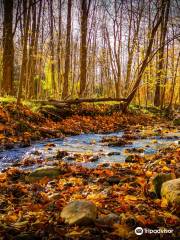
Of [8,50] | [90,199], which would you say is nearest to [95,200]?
[90,199]

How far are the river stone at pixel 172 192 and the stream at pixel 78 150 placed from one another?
3.11m

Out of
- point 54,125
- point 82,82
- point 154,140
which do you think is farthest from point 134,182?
point 82,82

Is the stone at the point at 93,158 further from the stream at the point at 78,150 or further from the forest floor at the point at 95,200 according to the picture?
the forest floor at the point at 95,200

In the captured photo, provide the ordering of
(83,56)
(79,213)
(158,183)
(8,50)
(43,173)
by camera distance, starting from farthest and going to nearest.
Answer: (83,56) < (8,50) < (43,173) < (158,183) < (79,213)

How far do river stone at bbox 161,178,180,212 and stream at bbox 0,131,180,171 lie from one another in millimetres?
3105

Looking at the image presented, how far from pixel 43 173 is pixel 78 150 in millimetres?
3325

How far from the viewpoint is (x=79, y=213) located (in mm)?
4316

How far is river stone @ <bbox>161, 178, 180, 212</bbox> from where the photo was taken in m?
4.61

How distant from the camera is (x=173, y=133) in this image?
553 inches

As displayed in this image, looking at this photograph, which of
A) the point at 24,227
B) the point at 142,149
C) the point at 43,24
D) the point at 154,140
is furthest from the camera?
the point at 43,24

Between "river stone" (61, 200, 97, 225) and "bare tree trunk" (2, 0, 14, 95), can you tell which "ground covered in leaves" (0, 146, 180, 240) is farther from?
"bare tree trunk" (2, 0, 14, 95)

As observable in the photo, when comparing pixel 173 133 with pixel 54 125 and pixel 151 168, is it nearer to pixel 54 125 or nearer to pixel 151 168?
pixel 54 125

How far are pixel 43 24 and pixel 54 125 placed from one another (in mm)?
15197

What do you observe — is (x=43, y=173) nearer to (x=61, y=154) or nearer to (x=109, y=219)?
(x=61, y=154)
